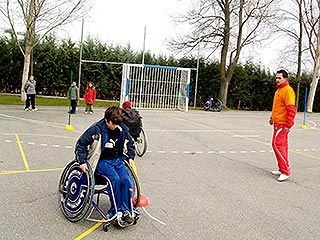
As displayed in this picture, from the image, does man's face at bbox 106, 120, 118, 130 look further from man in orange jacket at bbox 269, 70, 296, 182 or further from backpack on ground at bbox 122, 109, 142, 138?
man in orange jacket at bbox 269, 70, 296, 182

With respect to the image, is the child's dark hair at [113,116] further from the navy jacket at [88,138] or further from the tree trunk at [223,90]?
the tree trunk at [223,90]

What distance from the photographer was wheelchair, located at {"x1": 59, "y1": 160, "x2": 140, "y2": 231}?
5.07m

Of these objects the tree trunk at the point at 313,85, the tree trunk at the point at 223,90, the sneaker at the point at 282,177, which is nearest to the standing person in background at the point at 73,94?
the sneaker at the point at 282,177

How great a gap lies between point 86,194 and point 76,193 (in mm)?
237

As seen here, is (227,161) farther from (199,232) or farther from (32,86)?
(32,86)

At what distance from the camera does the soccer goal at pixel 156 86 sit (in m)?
25.2

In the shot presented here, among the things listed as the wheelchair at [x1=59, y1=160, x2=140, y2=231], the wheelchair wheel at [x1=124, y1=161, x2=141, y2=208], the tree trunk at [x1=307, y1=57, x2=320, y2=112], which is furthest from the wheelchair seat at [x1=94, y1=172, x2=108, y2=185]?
the tree trunk at [x1=307, y1=57, x2=320, y2=112]

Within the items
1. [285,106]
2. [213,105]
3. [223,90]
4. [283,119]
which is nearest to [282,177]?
[283,119]

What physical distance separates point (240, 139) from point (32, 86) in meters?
9.90

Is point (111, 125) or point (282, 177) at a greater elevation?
point (111, 125)

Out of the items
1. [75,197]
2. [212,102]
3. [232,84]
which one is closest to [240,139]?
[75,197]

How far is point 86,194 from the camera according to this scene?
16.7 ft

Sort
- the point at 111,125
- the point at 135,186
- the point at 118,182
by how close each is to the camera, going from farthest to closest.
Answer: the point at 135,186 → the point at 111,125 → the point at 118,182

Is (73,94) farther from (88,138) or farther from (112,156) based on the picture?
(88,138)
